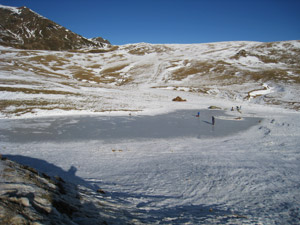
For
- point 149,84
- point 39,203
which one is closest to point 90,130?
point 39,203

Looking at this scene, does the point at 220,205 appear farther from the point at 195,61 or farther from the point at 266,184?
the point at 195,61

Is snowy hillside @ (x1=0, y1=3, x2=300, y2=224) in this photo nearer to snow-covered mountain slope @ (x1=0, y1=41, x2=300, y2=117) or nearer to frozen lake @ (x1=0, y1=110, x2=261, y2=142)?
frozen lake @ (x1=0, y1=110, x2=261, y2=142)

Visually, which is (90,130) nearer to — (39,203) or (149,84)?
(39,203)

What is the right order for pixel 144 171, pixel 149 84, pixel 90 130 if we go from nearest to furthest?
1. pixel 144 171
2. pixel 90 130
3. pixel 149 84

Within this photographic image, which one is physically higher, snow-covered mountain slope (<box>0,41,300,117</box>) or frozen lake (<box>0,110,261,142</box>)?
snow-covered mountain slope (<box>0,41,300,117</box>)

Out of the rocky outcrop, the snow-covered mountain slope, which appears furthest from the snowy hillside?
the snow-covered mountain slope

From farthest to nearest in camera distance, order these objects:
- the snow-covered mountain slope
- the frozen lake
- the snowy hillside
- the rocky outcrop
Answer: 1. the snow-covered mountain slope
2. the frozen lake
3. the snowy hillside
4. the rocky outcrop

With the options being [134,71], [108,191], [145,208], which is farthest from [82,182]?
[134,71]

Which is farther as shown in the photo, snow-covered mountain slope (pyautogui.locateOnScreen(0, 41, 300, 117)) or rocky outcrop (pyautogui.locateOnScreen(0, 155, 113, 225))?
snow-covered mountain slope (pyautogui.locateOnScreen(0, 41, 300, 117))

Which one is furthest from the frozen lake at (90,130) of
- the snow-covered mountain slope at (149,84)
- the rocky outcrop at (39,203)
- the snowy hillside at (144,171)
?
the rocky outcrop at (39,203)

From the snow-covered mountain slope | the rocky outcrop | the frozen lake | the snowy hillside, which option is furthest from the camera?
the snow-covered mountain slope

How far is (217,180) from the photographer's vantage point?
28.6 ft

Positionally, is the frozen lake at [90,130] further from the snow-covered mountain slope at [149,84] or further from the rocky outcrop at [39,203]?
the rocky outcrop at [39,203]

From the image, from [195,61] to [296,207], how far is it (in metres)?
101
